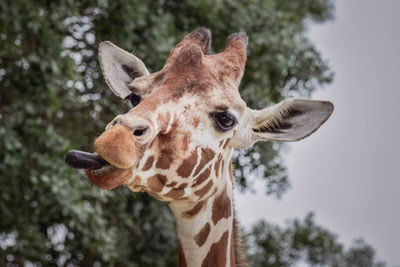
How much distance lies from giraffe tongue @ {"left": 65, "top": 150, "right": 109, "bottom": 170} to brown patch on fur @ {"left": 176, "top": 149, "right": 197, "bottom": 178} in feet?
1.60

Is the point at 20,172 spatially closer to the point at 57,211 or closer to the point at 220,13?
the point at 57,211

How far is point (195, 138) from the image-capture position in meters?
2.91

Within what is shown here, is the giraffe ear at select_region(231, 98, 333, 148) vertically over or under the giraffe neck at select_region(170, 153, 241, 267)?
over

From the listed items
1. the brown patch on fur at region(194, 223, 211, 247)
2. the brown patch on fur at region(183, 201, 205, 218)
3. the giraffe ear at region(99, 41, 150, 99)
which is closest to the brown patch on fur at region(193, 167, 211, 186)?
the brown patch on fur at region(183, 201, 205, 218)

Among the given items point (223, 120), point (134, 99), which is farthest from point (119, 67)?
point (223, 120)

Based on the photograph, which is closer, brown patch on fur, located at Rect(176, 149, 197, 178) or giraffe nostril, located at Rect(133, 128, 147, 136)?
giraffe nostril, located at Rect(133, 128, 147, 136)

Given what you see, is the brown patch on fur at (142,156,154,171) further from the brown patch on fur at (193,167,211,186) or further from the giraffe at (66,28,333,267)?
the brown patch on fur at (193,167,211,186)

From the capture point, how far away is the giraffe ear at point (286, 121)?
122 inches

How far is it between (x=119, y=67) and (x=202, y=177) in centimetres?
88

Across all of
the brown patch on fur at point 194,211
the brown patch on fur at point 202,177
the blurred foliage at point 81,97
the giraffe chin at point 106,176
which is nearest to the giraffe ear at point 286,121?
the brown patch on fur at point 202,177

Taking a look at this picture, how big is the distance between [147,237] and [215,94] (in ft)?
17.6

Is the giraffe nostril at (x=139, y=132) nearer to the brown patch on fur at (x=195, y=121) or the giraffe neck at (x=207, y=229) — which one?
the brown patch on fur at (x=195, y=121)

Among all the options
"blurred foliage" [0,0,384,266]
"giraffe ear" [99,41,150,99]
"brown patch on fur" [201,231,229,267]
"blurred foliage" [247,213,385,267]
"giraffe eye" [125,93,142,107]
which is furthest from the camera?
"blurred foliage" [247,213,385,267]

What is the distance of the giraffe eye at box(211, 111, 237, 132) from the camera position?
118 inches
